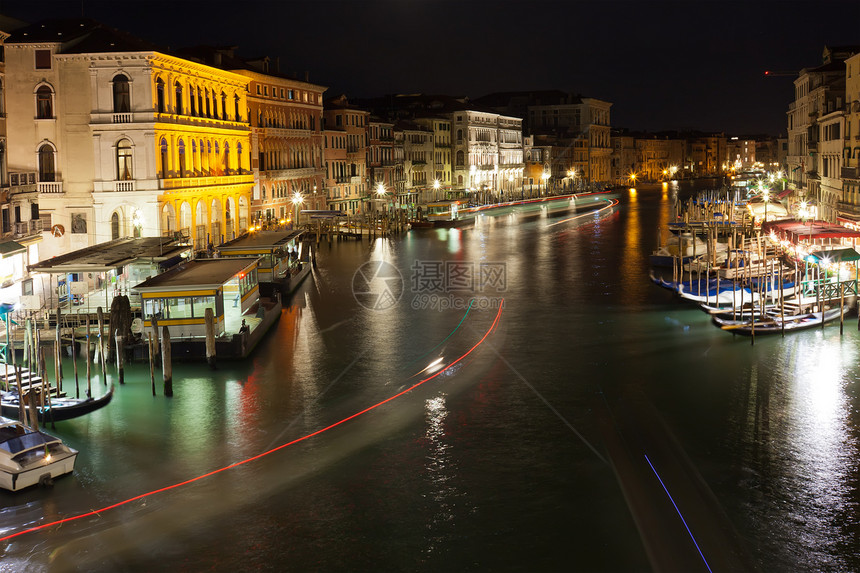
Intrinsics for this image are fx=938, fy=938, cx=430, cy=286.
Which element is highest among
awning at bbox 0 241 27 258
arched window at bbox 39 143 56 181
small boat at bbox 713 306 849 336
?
arched window at bbox 39 143 56 181

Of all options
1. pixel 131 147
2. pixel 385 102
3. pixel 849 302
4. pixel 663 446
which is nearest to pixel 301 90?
pixel 131 147

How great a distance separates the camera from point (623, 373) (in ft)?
65.2

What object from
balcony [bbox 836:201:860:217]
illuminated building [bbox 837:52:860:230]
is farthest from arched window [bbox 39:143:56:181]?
illuminated building [bbox 837:52:860:230]

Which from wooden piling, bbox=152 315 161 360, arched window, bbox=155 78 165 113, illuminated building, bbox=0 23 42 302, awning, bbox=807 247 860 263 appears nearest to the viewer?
wooden piling, bbox=152 315 161 360

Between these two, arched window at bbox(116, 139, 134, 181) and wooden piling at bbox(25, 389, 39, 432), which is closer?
wooden piling at bbox(25, 389, 39, 432)

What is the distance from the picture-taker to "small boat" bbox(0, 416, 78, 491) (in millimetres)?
13188

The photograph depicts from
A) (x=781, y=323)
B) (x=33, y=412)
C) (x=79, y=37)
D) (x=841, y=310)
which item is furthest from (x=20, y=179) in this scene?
(x=841, y=310)

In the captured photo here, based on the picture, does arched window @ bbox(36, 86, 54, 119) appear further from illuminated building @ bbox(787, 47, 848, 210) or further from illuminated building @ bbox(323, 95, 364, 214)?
illuminated building @ bbox(787, 47, 848, 210)

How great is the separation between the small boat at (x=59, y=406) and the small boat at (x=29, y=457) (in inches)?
75.1

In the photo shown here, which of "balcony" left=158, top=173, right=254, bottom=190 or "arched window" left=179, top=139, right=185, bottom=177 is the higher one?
"arched window" left=179, top=139, right=185, bottom=177

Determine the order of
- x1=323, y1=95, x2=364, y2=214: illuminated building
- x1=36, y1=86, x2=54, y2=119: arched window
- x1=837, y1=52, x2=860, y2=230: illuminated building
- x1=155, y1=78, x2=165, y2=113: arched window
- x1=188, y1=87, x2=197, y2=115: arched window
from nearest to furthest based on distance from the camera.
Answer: x1=36, y1=86, x2=54, y2=119: arched window < x1=155, y1=78, x2=165, y2=113: arched window < x1=188, y1=87, x2=197, y2=115: arched window < x1=837, y1=52, x2=860, y2=230: illuminated building < x1=323, y1=95, x2=364, y2=214: illuminated building

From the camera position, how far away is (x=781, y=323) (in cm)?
2314

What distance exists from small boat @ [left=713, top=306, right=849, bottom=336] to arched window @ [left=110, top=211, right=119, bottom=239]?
2148cm

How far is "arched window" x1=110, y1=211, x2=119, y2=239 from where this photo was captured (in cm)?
3412
